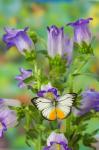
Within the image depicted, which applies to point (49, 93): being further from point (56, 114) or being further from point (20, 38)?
point (20, 38)

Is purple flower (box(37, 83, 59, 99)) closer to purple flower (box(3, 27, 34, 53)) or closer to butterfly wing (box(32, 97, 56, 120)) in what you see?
butterfly wing (box(32, 97, 56, 120))

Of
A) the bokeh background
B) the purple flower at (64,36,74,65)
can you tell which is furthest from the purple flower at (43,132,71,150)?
the bokeh background

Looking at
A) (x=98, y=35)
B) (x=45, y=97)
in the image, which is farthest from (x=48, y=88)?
(x=98, y=35)

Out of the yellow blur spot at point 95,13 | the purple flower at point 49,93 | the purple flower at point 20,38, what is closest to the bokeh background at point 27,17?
the yellow blur spot at point 95,13

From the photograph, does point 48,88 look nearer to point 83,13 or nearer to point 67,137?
point 67,137

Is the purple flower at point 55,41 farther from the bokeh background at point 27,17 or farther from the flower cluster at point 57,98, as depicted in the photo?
the bokeh background at point 27,17
